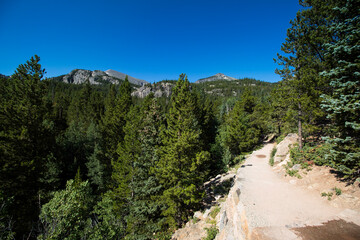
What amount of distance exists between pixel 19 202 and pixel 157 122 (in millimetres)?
14121

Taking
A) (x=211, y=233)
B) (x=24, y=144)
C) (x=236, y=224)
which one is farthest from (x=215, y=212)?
(x=24, y=144)

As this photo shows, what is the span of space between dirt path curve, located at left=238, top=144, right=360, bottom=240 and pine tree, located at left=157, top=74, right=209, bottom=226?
4.06 meters

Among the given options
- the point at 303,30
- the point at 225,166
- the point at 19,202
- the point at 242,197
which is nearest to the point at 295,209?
the point at 242,197

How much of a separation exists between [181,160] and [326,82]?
524 inches

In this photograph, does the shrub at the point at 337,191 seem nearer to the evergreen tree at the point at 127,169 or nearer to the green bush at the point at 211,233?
the green bush at the point at 211,233

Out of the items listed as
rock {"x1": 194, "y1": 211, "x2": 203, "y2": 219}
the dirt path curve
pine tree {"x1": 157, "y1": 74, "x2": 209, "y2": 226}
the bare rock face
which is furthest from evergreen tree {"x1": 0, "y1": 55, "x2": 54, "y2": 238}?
the bare rock face

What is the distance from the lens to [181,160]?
12.2m

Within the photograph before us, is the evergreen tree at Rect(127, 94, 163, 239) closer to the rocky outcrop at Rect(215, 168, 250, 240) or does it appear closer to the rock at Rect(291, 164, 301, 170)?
the rocky outcrop at Rect(215, 168, 250, 240)

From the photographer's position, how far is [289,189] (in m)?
10.3

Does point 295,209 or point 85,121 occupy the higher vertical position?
point 85,121

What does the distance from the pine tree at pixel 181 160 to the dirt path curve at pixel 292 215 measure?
406cm

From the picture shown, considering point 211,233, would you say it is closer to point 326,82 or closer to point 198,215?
point 198,215

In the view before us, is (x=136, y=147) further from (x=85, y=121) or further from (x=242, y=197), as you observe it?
(x=85, y=121)

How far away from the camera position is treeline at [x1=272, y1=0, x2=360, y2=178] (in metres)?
7.54
